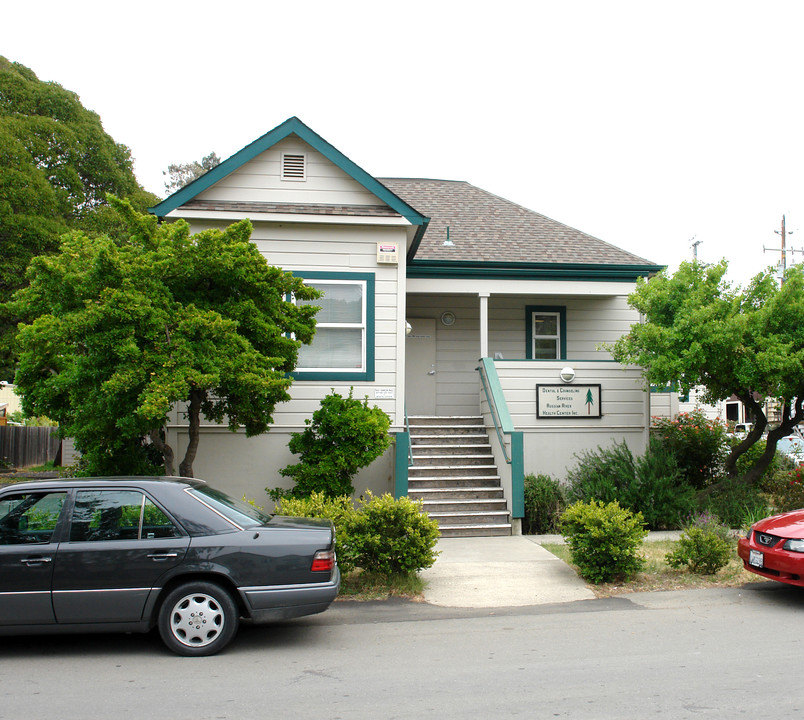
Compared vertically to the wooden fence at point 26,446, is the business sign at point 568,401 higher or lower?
higher

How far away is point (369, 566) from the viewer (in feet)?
26.9

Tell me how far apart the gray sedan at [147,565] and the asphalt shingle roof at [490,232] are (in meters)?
8.99

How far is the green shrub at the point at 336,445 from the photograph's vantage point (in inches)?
429

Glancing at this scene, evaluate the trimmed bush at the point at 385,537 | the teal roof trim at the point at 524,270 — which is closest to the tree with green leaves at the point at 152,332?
the trimmed bush at the point at 385,537

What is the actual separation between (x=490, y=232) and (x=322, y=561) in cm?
1100

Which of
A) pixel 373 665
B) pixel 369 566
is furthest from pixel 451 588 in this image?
pixel 373 665

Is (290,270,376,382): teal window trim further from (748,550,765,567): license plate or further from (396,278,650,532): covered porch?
(748,550,765,567): license plate

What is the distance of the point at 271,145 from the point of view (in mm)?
12336

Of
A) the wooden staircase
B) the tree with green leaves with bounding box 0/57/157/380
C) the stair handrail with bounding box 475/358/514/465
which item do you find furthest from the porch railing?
the tree with green leaves with bounding box 0/57/157/380

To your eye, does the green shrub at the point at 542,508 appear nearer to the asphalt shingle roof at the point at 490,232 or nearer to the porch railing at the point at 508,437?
the porch railing at the point at 508,437

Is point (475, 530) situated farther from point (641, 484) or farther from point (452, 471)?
point (641, 484)

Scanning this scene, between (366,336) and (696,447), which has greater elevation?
(366,336)

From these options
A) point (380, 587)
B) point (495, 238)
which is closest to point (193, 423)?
point (380, 587)

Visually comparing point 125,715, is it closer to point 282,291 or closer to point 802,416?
point 282,291
